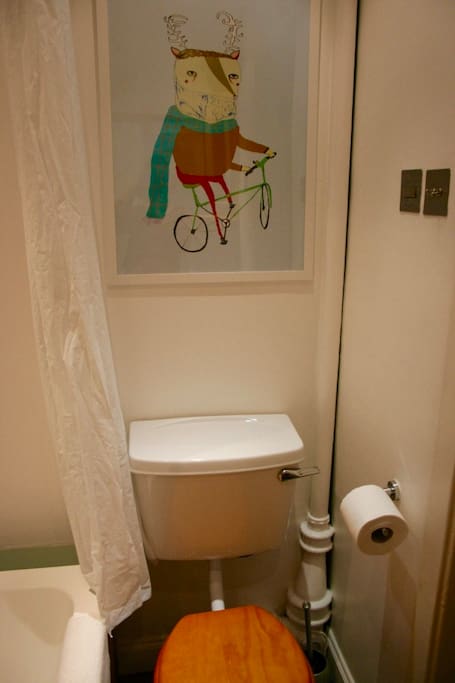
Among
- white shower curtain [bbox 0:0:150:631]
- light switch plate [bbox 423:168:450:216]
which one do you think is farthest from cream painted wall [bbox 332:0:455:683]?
white shower curtain [bbox 0:0:150:631]

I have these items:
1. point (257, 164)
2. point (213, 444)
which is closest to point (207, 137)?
point (257, 164)

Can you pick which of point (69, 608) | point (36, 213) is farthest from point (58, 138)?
point (69, 608)

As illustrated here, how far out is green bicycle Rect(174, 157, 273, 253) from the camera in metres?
1.43

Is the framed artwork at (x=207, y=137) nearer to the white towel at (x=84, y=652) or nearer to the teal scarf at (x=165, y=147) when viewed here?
the teal scarf at (x=165, y=147)

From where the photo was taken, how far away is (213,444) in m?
1.45

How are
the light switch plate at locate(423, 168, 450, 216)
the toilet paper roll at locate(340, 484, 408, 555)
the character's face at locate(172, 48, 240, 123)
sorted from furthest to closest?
the character's face at locate(172, 48, 240, 123) → the toilet paper roll at locate(340, 484, 408, 555) → the light switch plate at locate(423, 168, 450, 216)

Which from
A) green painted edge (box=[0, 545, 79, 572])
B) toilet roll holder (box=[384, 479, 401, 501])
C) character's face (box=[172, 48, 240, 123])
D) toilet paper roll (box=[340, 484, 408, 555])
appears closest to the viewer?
toilet paper roll (box=[340, 484, 408, 555])

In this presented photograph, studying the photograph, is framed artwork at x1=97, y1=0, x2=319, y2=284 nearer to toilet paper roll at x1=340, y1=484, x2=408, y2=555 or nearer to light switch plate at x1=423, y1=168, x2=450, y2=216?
light switch plate at x1=423, y1=168, x2=450, y2=216

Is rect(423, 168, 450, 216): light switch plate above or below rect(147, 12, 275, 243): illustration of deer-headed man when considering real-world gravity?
below

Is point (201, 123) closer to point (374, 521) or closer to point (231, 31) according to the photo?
point (231, 31)

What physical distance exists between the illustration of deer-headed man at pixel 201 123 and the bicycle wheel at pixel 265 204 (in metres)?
0.07

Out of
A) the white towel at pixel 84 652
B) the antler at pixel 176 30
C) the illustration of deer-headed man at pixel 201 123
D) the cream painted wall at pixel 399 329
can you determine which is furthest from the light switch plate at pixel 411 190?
the white towel at pixel 84 652

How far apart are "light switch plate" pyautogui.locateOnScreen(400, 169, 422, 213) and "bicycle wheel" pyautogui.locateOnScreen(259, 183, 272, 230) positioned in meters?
0.38

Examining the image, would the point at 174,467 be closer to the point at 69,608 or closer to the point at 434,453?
the point at 69,608
